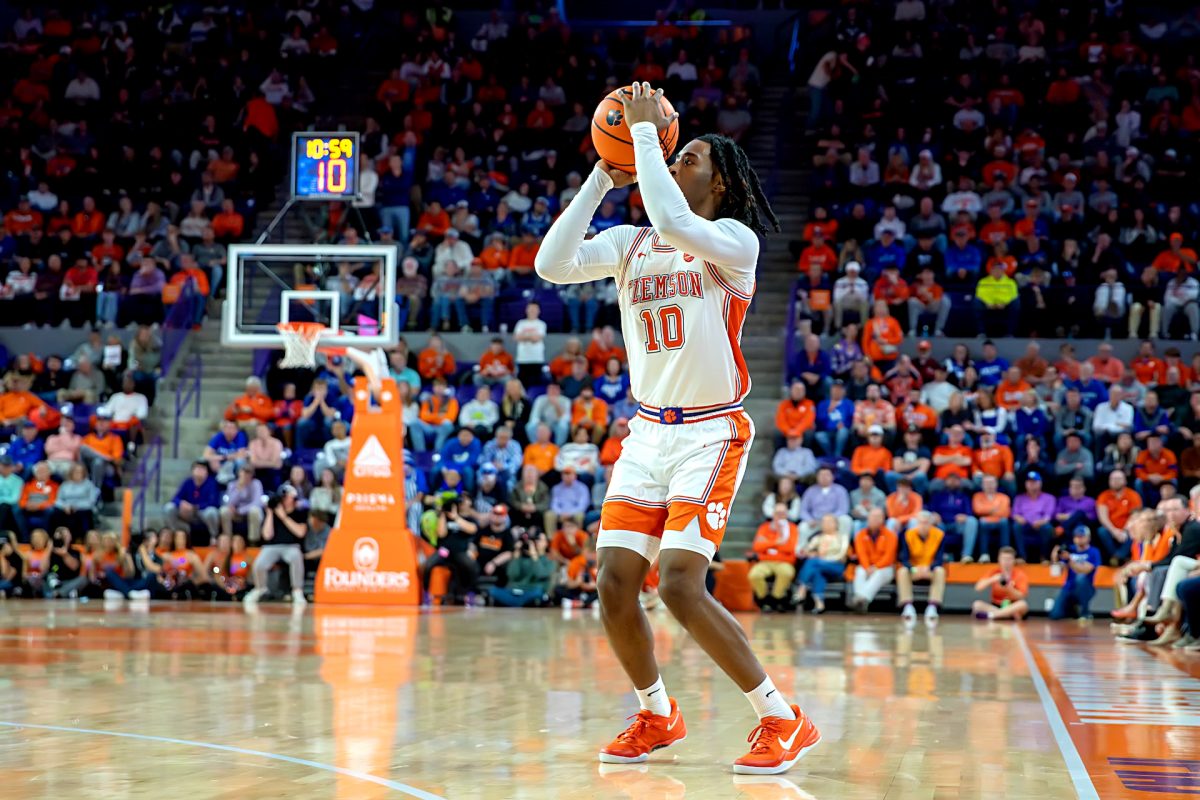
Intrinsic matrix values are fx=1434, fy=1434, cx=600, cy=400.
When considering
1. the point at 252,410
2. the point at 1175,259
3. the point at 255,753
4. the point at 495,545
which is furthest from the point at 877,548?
the point at 255,753

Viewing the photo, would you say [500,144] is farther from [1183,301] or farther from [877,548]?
[1183,301]

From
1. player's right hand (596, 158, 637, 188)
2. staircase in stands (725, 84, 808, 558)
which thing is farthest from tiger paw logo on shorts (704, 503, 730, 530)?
staircase in stands (725, 84, 808, 558)

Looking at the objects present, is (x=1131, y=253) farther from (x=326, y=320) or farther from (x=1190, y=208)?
(x=326, y=320)

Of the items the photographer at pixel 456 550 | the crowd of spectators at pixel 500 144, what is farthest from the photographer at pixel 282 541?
the crowd of spectators at pixel 500 144

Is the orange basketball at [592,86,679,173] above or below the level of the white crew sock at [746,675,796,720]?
above

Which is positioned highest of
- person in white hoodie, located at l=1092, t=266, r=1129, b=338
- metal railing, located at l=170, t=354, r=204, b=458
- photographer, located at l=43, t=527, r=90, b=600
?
person in white hoodie, located at l=1092, t=266, r=1129, b=338

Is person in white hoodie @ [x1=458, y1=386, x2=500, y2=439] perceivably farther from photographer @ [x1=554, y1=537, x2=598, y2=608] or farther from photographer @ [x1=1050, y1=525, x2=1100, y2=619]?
photographer @ [x1=1050, y1=525, x2=1100, y2=619]

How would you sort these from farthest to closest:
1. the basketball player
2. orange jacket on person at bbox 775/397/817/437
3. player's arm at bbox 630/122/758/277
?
orange jacket on person at bbox 775/397/817/437 < the basketball player < player's arm at bbox 630/122/758/277

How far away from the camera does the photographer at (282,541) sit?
16.1 meters

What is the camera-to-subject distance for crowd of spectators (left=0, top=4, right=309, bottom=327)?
800 inches

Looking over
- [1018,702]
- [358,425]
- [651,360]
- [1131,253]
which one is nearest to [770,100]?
[1131,253]

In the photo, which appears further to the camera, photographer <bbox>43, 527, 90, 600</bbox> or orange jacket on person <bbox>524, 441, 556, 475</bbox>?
orange jacket on person <bbox>524, 441, 556, 475</bbox>

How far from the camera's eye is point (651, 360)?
5.14 metres

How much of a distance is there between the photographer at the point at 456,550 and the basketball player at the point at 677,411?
35.5ft
